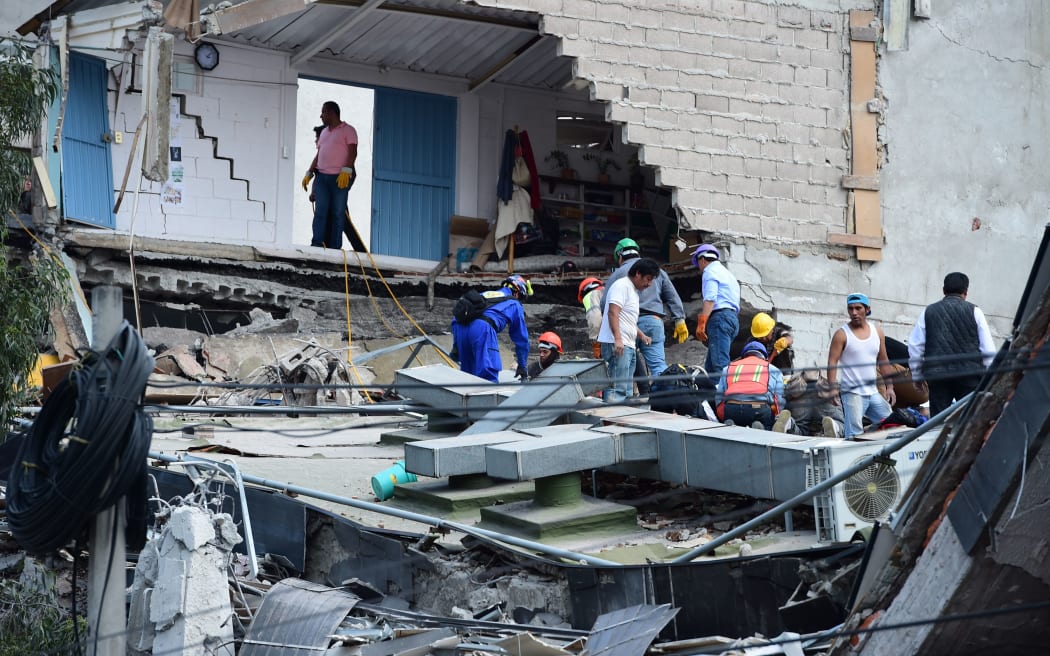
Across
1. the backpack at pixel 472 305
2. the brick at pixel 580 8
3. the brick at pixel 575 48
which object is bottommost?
the backpack at pixel 472 305

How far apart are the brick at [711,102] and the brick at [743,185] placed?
0.86m

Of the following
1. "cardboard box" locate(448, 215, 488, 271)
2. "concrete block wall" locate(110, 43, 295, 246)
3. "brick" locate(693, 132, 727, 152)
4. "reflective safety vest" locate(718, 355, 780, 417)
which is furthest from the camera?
"cardboard box" locate(448, 215, 488, 271)

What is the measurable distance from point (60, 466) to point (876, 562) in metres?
4.44

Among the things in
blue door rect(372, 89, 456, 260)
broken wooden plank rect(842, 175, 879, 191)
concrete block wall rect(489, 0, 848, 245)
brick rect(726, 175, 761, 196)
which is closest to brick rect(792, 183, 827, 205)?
concrete block wall rect(489, 0, 848, 245)

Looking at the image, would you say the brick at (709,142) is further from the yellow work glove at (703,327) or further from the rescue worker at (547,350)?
the rescue worker at (547,350)

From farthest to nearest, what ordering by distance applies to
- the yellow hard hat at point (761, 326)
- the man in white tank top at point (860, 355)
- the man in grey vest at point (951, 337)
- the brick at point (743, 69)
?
1. the brick at point (743, 69)
2. the yellow hard hat at point (761, 326)
3. the man in white tank top at point (860, 355)
4. the man in grey vest at point (951, 337)

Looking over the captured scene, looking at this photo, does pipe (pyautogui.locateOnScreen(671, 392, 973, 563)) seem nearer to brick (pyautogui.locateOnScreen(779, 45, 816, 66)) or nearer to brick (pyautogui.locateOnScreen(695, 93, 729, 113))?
brick (pyautogui.locateOnScreen(695, 93, 729, 113))

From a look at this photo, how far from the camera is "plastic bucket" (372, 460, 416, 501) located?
11.4 m

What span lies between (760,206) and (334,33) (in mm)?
5622

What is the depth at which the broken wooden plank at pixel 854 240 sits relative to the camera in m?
17.6

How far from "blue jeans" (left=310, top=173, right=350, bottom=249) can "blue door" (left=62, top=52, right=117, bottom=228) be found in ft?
8.45

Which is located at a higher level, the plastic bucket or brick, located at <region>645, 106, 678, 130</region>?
brick, located at <region>645, 106, 678, 130</region>

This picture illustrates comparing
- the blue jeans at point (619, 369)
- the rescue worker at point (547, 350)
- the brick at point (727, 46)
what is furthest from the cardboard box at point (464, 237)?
the blue jeans at point (619, 369)

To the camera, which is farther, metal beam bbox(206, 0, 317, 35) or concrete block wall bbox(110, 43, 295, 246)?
concrete block wall bbox(110, 43, 295, 246)
